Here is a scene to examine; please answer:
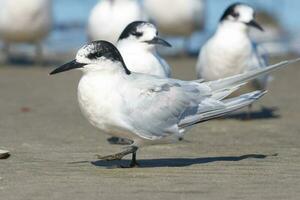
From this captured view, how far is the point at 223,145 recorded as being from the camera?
6.60 m

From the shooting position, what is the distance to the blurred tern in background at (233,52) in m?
7.99

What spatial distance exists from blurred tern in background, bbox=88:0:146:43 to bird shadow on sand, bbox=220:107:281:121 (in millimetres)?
2480

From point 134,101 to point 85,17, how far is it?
1061 cm

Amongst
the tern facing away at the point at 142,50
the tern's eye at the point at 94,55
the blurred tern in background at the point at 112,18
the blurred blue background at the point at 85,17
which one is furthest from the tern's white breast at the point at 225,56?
the blurred blue background at the point at 85,17

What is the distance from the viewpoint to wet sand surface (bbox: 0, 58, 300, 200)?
15.7 feet

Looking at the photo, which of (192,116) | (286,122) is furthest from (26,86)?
(192,116)

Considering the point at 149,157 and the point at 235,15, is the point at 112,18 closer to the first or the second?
the point at 235,15

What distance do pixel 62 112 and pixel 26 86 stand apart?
1.65 metres

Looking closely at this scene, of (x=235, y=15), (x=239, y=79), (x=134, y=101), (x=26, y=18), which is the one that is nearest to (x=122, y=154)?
(x=134, y=101)

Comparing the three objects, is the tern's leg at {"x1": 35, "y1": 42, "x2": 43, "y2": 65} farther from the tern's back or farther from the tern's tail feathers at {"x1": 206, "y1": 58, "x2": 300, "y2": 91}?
the tern's tail feathers at {"x1": 206, "y1": 58, "x2": 300, "y2": 91}

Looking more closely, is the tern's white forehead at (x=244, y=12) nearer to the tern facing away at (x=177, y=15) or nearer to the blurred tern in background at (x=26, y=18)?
the blurred tern in background at (x=26, y=18)

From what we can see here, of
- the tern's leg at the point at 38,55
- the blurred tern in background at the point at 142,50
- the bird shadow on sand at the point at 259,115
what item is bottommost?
the bird shadow on sand at the point at 259,115

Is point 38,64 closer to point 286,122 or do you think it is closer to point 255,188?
point 286,122

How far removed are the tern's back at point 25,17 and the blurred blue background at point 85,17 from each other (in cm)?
198
